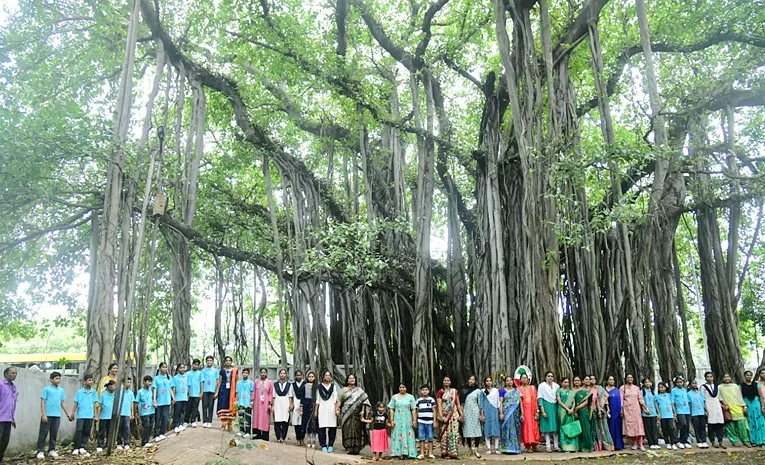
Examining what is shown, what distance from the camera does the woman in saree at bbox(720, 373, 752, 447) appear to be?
7.45 meters

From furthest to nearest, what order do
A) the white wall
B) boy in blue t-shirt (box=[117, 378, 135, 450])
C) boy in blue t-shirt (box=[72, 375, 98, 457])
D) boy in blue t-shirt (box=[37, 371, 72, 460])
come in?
boy in blue t-shirt (box=[117, 378, 135, 450]), the white wall, boy in blue t-shirt (box=[72, 375, 98, 457]), boy in blue t-shirt (box=[37, 371, 72, 460])

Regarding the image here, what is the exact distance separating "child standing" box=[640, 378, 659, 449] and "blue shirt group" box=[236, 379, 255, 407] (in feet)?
15.0

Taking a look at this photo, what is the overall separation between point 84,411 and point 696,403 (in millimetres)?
6694

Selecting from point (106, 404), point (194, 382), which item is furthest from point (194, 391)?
point (106, 404)

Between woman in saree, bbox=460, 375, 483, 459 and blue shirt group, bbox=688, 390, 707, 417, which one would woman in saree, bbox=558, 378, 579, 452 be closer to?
woman in saree, bbox=460, 375, 483, 459

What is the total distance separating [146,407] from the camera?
671cm

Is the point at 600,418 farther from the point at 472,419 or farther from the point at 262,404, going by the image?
the point at 262,404

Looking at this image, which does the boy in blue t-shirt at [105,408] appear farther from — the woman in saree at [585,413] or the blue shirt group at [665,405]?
the blue shirt group at [665,405]

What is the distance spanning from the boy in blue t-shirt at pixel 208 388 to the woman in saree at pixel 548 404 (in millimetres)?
3788

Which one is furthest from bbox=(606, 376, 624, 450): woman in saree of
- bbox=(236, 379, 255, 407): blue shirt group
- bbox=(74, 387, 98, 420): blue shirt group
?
bbox=(74, 387, 98, 420): blue shirt group

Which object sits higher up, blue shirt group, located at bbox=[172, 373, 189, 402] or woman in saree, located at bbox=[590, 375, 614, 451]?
blue shirt group, located at bbox=[172, 373, 189, 402]

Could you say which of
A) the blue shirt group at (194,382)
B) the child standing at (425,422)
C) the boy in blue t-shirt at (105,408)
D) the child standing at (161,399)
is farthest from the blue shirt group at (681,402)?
the boy in blue t-shirt at (105,408)

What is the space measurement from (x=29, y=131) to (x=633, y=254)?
26.2 feet

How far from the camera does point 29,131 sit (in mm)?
8016
